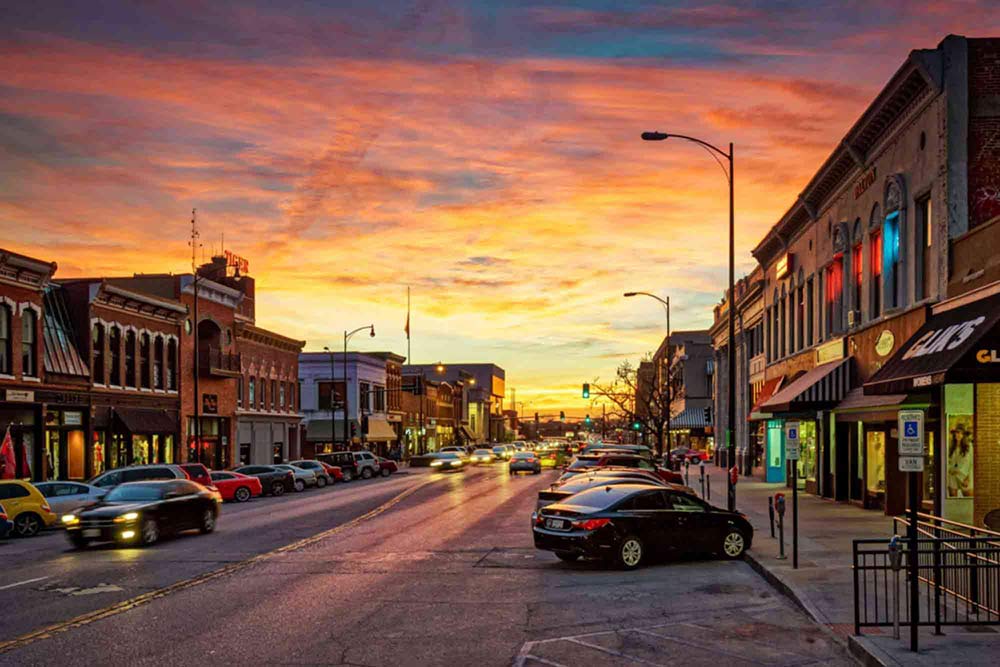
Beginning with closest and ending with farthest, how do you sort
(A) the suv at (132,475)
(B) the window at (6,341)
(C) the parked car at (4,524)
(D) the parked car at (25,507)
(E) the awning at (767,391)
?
(C) the parked car at (4,524)
(D) the parked car at (25,507)
(A) the suv at (132,475)
(B) the window at (6,341)
(E) the awning at (767,391)

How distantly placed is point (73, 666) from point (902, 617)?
962 cm

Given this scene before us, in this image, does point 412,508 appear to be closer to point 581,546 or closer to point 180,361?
point 581,546

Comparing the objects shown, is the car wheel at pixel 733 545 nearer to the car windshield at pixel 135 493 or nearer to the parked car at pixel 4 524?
the car windshield at pixel 135 493

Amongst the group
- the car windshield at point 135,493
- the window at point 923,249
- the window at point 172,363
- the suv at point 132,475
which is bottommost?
the suv at point 132,475

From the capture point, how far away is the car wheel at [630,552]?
18.2 metres

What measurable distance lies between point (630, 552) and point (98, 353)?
116 ft

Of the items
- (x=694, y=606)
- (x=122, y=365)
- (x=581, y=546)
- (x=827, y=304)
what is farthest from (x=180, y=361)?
(x=694, y=606)

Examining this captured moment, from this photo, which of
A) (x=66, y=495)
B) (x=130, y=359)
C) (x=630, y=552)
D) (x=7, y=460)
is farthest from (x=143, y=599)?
(x=130, y=359)

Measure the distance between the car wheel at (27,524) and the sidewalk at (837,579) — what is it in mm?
17702

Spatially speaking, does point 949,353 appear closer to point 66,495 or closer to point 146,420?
point 66,495

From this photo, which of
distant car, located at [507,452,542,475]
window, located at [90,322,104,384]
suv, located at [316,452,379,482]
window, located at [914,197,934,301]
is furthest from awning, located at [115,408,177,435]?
window, located at [914,197,934,301]

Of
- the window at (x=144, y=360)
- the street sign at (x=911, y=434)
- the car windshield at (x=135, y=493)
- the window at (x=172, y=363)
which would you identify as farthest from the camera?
the window at (x=172, y=363)

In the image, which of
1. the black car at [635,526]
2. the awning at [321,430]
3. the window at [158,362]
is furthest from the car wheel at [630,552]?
the awning at [321,430]

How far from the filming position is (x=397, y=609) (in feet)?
46.3
